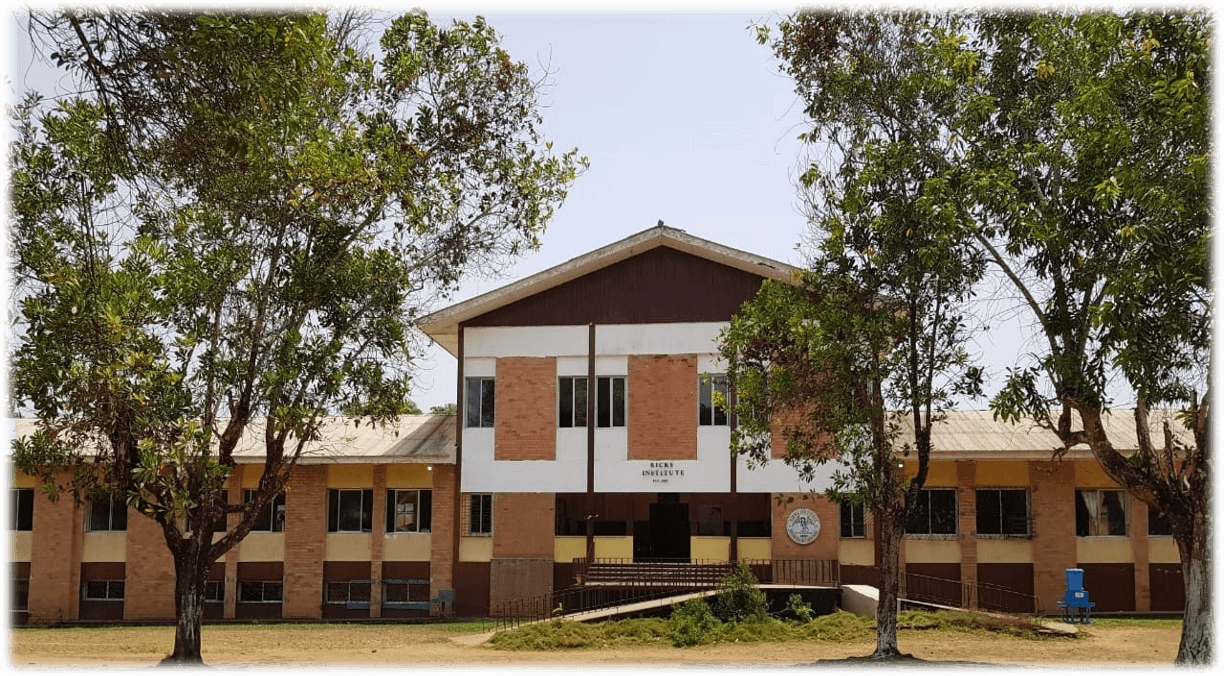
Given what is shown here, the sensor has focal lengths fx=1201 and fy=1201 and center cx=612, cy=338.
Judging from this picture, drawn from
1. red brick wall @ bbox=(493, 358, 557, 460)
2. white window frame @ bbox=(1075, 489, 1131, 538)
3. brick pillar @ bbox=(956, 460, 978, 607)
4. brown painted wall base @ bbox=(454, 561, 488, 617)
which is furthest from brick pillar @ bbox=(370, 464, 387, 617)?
white window frame @ bbox=(1075, 489, 1131, 538)

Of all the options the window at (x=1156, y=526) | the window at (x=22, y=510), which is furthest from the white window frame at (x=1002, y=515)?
the window at (x=22, y=510)

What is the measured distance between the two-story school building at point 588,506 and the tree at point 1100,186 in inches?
477

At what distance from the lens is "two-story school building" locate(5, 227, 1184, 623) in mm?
31094

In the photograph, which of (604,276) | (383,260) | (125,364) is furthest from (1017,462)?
(125,364)

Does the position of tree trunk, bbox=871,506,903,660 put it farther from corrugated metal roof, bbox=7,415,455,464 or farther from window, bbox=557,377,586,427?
corrugated metal roof, bbox=7,415,455,464

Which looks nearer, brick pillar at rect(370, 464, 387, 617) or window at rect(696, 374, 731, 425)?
window at rect(696, 374, 731, 425)

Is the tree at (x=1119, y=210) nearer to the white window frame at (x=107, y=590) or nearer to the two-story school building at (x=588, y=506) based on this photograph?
the two-story school building at (x=588, y=506)

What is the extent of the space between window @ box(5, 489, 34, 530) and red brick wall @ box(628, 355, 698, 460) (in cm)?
A: 1690

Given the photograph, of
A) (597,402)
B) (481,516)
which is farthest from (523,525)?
(597,402)

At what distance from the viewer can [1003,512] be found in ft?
104

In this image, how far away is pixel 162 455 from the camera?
17188mm

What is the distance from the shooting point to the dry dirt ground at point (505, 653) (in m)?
20.3

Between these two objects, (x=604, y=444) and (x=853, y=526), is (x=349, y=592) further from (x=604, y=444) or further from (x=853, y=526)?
(x=853, y=526)

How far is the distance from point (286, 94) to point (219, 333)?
8.94m
